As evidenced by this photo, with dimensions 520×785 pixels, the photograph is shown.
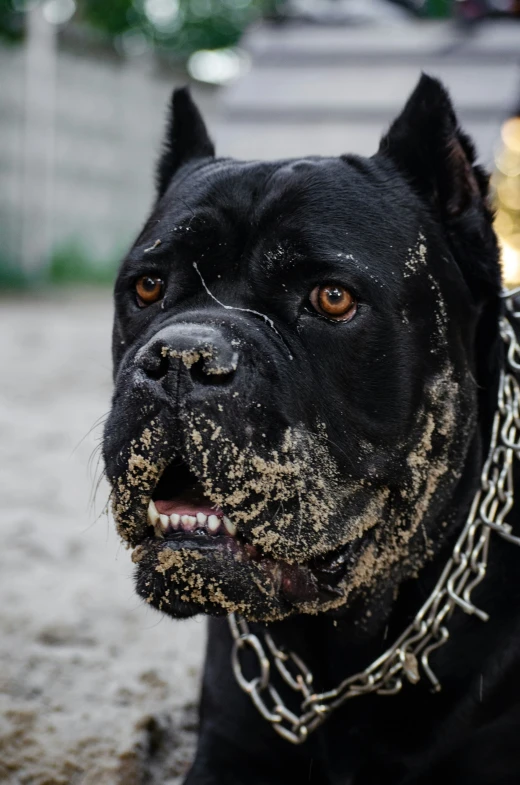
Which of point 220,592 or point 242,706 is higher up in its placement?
point 220,592

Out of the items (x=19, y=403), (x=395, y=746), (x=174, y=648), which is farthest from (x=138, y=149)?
(x=395, y=746)

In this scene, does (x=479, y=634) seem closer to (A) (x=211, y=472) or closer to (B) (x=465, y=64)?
(A) (x=211, y=472)

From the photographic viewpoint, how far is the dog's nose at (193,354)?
5.38 ft

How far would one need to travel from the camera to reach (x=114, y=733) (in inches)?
90.1

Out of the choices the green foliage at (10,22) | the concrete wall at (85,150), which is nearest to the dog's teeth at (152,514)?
the concrete wall at (85,150)

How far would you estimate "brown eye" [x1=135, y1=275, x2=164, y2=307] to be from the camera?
6.94 feet

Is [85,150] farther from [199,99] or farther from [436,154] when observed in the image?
[436,154]

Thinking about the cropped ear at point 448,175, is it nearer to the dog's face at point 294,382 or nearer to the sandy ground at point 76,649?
the dog's face at point 294,382

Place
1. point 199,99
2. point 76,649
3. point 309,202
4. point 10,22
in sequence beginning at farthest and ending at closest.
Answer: point 199,99 < point 10,22 < point 76,649 < point 309,202

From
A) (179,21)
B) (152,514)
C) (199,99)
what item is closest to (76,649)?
(152,514)

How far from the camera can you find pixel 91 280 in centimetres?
1419

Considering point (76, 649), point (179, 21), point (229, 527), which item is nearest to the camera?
point (229, 527)

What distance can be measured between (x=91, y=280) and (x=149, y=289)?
12.4 metres

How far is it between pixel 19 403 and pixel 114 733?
12.6ft
